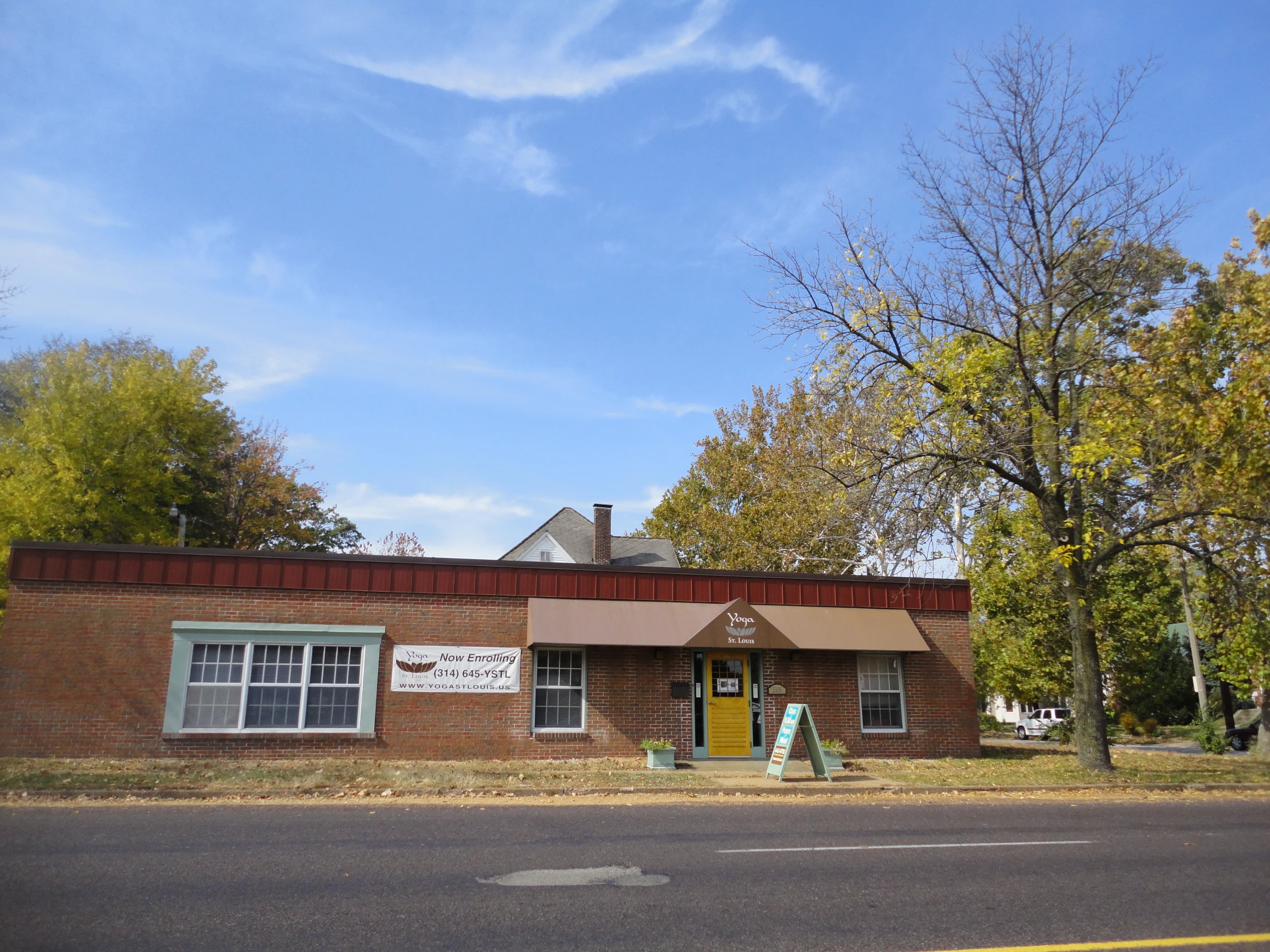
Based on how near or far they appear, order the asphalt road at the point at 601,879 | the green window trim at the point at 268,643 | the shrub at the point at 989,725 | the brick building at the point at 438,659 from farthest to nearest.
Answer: the shrub at the point at 989,725 → the green window trim at the point at 268,643 → the brick building at the point at 438,659 → the asphalt road at the point at 601,879

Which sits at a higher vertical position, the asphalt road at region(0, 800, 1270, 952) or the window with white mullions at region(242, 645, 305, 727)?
the window with white mullions at region(242, 645, 305, 727)

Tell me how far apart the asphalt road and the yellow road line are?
11 cm

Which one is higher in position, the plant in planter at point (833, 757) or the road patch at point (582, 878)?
the plant in planter at point (833, 757)

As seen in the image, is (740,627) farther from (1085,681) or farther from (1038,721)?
(1038,721)

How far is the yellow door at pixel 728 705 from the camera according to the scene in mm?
18750

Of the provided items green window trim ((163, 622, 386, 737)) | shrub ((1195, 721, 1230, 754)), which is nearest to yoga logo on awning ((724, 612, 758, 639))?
green window trim ((163, 622, 386, 737))

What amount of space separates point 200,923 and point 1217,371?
21.7 m

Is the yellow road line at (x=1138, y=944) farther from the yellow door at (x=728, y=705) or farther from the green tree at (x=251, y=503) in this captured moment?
the green tree at (x=251, y=503)

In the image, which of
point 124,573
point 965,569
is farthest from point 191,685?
point 965,569

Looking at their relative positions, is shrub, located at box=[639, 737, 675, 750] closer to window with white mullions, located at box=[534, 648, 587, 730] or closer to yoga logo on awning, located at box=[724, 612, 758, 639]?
window with white mullions, located at box=[534, 648, 587, 730]

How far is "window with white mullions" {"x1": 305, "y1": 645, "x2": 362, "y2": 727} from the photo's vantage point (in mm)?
17234

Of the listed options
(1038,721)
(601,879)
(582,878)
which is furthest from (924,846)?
(1038,721)

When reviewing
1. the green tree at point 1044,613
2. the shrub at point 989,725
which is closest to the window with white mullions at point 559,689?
the green tree at point 1044,613

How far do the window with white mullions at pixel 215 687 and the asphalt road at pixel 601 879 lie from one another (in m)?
5.72
